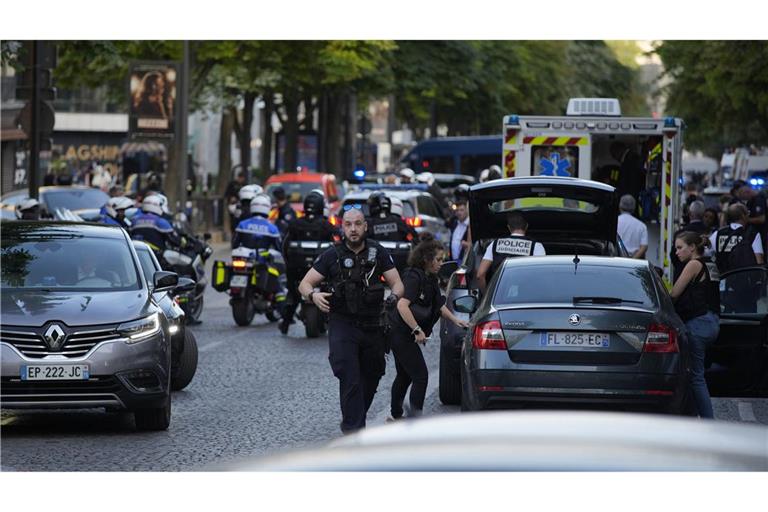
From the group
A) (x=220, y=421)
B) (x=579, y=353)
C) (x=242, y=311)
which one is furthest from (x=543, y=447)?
(x=242, y=311)

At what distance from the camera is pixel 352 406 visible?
34.2 ft

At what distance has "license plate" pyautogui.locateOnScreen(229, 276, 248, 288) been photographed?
65.4ft

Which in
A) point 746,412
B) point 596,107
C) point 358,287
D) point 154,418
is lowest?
point 746,412

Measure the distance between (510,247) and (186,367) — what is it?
2.99 m

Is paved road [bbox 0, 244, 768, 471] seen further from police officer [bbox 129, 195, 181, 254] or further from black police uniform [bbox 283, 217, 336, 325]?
police officer [bbox 129, 195, 181, 254]

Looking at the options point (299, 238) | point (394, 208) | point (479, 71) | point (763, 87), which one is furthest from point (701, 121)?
point (299, 238)

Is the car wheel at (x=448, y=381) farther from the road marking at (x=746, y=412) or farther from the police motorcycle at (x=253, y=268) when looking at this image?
the police motorcycle at (x=253, y=268)

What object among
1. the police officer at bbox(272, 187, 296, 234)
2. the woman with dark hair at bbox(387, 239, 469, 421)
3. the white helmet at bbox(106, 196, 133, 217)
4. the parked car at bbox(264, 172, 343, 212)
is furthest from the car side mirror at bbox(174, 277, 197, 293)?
the parked car at bbox(264, 172, 343, 212)

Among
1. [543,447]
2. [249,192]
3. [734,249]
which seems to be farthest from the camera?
[249,192]

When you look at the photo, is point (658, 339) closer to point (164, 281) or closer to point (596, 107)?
point (164, 281)

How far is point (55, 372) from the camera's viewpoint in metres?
10.9

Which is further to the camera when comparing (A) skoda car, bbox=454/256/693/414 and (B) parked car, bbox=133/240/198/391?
Answer: (B) parked car, bbox=133/240/198/391

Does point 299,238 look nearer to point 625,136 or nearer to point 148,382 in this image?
point 625,136

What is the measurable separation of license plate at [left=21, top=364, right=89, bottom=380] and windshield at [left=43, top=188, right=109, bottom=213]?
1804 centimetres
